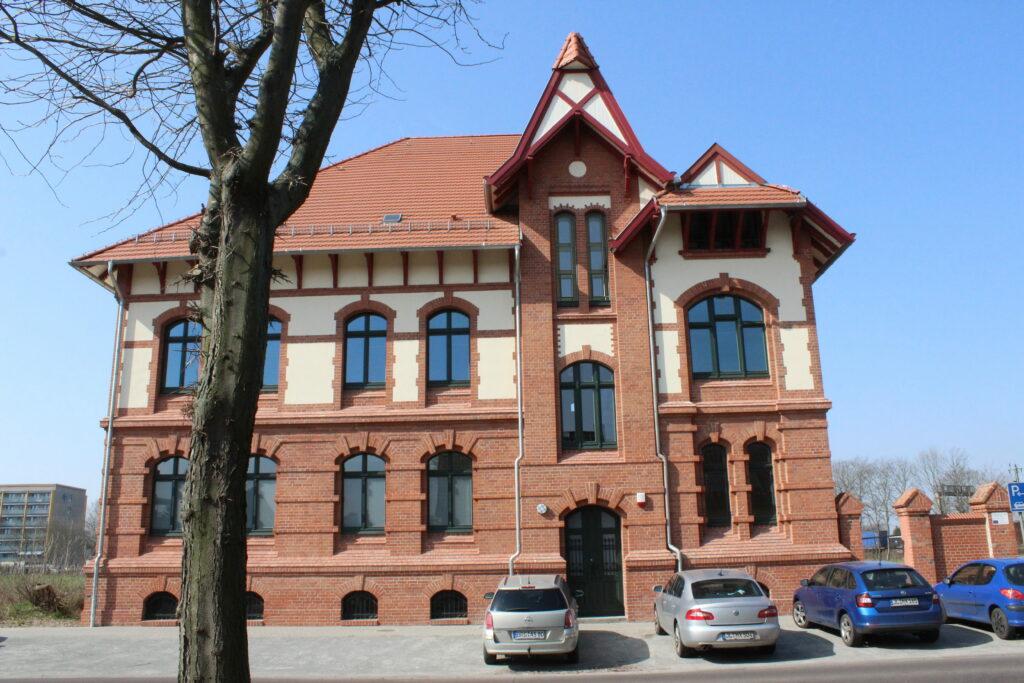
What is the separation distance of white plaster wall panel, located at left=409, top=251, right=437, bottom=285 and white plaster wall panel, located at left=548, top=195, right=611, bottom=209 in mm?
3240

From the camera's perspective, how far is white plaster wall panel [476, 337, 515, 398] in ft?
61.7

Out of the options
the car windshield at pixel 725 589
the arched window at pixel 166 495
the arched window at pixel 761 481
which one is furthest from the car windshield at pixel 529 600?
the arched window at pixel 166 495

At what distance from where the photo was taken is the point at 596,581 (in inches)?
702

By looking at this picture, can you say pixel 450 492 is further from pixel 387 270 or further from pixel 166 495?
pixel 166 495

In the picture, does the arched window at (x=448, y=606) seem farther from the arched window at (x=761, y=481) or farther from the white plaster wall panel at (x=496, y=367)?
the arched window at (x=761, y=481)

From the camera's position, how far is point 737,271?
63.3ft

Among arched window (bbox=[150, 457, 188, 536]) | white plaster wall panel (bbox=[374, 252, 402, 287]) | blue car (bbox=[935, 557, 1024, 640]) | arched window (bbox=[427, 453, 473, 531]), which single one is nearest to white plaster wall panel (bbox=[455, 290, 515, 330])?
white plaster wall panel (bbox=[374, 252, 402, 287])

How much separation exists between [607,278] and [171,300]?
1083 centimetres

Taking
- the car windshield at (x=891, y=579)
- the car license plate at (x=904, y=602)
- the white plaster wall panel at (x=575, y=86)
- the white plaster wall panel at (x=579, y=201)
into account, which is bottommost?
the car license plate at (x=904, y=602)

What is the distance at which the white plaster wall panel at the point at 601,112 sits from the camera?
780 inches

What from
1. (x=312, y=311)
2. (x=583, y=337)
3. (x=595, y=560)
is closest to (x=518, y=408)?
(x=583, y=337)

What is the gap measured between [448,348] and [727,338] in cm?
670

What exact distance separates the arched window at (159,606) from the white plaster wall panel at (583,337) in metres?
10.6

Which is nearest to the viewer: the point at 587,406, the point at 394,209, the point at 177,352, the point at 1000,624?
the point at 1000,624
